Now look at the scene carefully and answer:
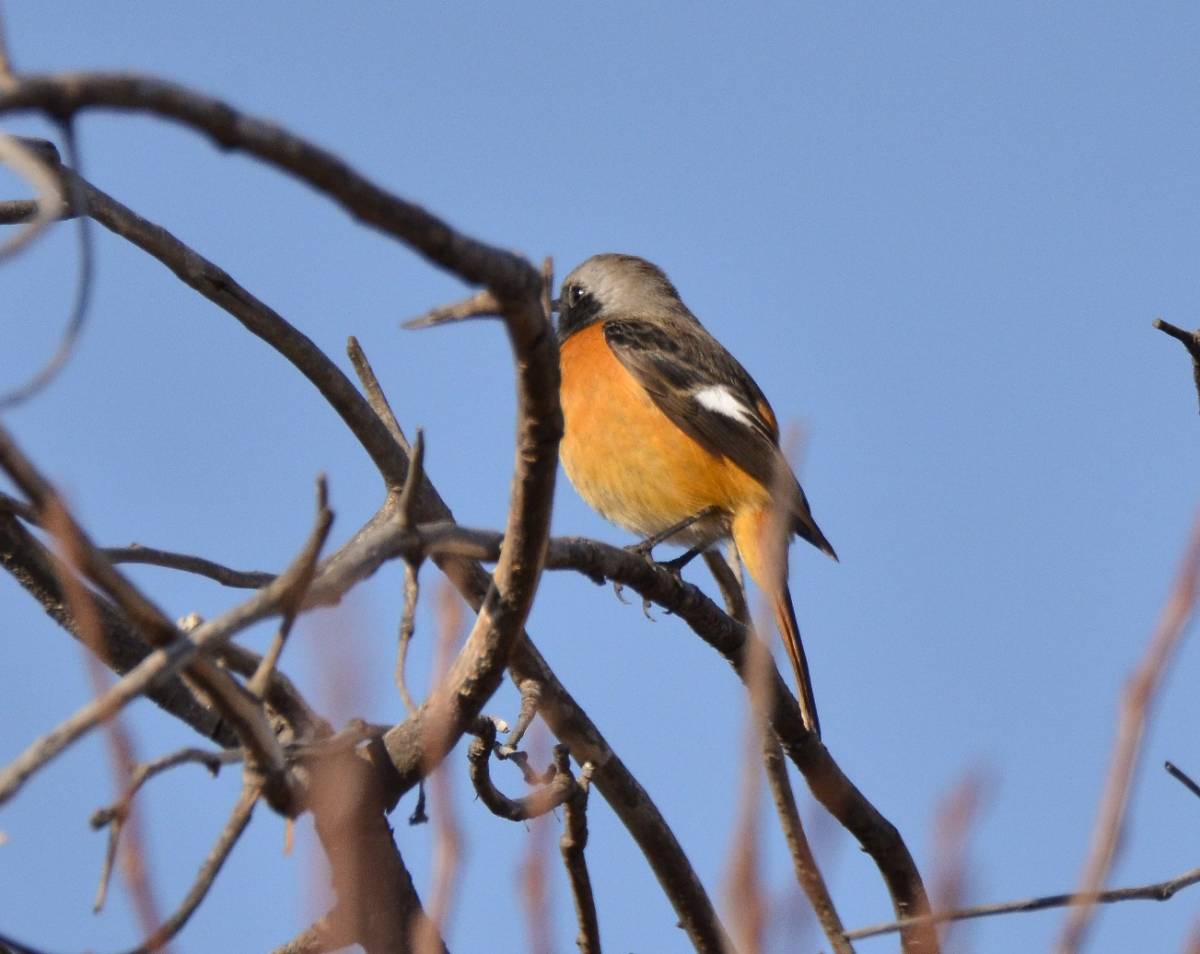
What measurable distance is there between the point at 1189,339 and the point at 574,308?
5.35 metres

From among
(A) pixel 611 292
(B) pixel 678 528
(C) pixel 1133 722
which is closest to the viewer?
(C) pixel 1133 722

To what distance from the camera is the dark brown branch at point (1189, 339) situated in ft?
8.38

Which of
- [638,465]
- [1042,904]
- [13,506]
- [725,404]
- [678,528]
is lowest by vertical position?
[1042,904]

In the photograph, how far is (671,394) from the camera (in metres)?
6.36

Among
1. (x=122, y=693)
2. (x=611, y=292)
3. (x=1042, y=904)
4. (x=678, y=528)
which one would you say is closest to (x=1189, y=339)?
(x=1042, y=904)

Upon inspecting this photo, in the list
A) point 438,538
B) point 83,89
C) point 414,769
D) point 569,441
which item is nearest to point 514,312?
point 438,538

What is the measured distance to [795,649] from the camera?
542 centimetres

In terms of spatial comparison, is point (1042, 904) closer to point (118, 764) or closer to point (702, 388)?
point (118, 764)

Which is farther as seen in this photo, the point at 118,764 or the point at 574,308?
the point at 574,308

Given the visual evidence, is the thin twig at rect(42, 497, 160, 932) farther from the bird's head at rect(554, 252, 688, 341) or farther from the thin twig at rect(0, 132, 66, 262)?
the bird's head at rect(554, 252, 688, 341)

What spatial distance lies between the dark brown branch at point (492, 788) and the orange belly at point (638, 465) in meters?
3.17

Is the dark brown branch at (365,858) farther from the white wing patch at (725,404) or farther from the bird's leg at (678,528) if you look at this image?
the white wing patch at (725,404)

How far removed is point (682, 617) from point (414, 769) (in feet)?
3.56

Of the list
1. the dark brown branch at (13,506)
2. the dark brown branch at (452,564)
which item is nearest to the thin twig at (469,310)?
the dark brown branch at (452,564)
